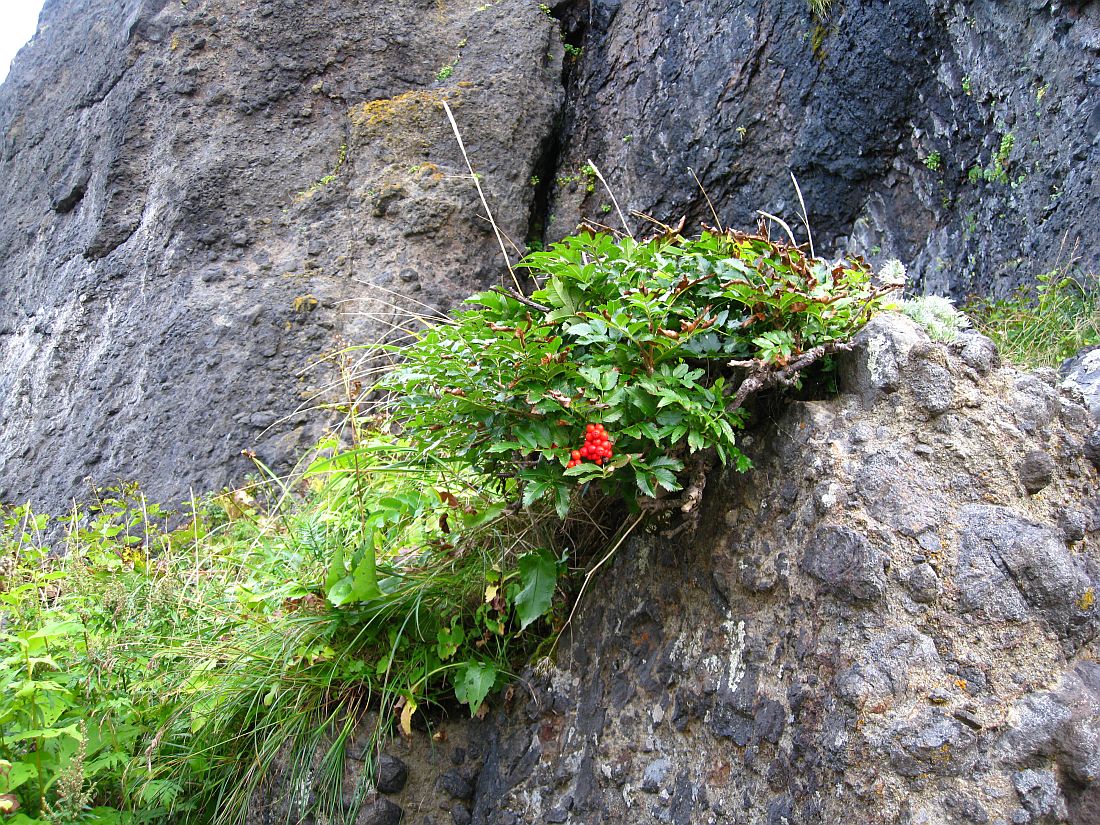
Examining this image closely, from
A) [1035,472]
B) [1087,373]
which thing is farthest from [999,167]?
[1035,472]

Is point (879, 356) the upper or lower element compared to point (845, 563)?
upper

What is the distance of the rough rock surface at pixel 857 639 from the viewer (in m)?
1.82

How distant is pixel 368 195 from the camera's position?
5.23 meters

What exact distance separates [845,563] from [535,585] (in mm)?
868

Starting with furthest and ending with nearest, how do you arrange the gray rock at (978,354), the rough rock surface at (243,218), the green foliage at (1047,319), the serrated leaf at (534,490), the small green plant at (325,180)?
the small green plant at (325,180), the rough rock surface at (243,218), the green foliage at (1047,319), the gray rock at (978,354), the serrated leaf at (534,490)

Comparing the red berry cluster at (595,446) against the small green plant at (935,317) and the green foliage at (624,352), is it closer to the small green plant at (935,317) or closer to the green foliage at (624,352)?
the green foliage at (624,352)

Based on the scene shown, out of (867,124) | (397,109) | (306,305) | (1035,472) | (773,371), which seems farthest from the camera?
(397,109)

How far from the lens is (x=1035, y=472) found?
2.14 meters

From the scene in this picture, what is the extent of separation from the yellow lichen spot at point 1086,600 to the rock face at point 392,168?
7.46 ft

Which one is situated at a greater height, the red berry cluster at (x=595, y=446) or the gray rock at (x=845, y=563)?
the red berry cluster at (x=595, y=446)

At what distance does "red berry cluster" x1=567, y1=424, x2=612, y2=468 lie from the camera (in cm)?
206

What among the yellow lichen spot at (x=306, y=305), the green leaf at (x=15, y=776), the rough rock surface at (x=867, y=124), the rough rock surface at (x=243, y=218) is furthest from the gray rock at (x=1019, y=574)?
the yellow lichen spot at (x=306, y=305)

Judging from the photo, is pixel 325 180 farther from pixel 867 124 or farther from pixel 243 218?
pixel 867 124

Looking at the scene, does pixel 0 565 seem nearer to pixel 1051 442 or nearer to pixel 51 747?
pixel 51 747
